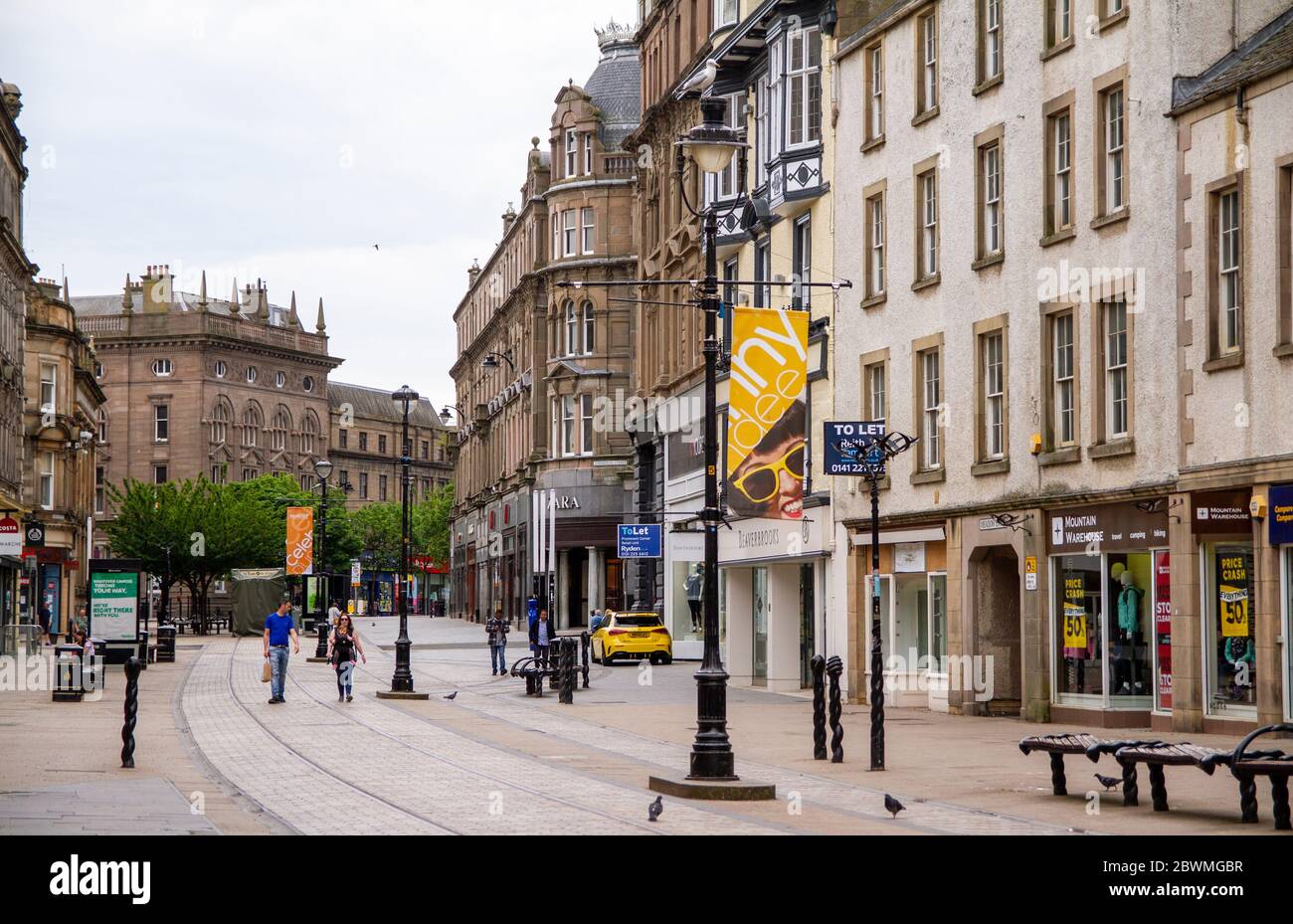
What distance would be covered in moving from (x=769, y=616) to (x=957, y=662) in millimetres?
9153

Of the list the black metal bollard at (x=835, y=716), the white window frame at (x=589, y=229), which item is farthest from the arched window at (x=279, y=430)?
the black metal bollard at (x=835, y=716)

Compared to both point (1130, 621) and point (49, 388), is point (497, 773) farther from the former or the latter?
point (49, 388)

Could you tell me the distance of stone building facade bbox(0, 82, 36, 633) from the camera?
58.4 m

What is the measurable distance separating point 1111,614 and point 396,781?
1298 centimetres

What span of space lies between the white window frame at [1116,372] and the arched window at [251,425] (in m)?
109

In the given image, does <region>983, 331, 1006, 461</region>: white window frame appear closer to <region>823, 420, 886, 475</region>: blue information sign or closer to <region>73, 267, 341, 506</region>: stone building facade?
<region>823, 420, 886, 475</region>: blue information sign

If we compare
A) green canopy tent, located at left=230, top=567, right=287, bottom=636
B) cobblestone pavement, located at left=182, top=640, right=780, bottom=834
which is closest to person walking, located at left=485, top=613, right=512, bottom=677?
cobblestone pavement, located at left=182, top=640, right=780, bottom=834

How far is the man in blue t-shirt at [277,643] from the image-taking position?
32.9 m

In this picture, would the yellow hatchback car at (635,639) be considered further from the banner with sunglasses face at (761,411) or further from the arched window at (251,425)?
the arched window at (251,425)

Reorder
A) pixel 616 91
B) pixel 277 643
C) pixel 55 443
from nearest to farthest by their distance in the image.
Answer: pixel 277 643 → pixel 55 443 → pixel 616 91

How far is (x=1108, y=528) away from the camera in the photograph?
27.6 m

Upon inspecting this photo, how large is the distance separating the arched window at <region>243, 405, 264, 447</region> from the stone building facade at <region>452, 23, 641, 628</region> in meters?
47.8

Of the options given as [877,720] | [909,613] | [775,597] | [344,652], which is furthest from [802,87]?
[877,720]
